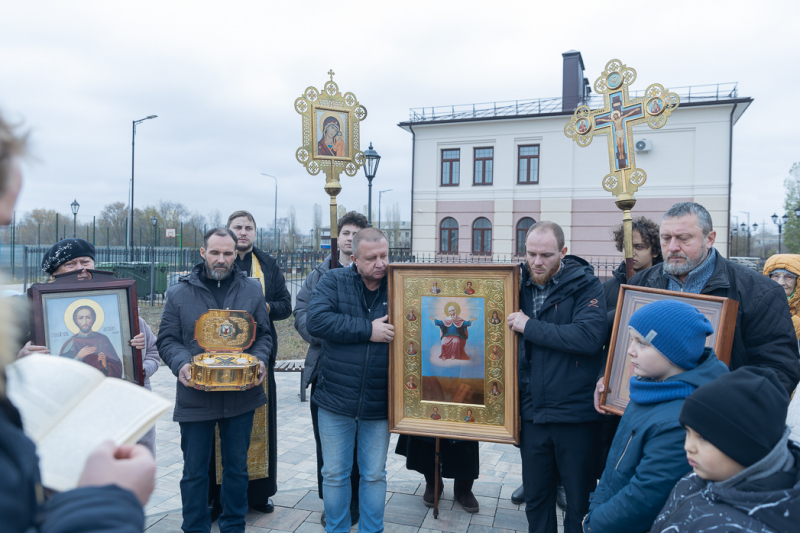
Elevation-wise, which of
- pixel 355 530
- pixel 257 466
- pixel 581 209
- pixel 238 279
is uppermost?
pixel 581 209

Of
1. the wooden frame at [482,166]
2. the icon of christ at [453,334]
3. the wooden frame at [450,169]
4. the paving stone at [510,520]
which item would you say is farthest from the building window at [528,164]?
the icon of christ at [453,334]

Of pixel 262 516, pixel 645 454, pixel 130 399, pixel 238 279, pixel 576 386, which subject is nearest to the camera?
pixel 130 399

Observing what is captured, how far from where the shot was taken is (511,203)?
2459 cm

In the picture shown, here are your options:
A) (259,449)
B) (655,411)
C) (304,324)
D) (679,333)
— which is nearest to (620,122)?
(679,333)

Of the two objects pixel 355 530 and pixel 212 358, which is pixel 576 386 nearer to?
pixel 355 530

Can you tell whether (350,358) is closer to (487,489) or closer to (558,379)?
(558,379)

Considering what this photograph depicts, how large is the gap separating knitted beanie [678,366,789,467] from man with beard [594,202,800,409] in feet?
4.51

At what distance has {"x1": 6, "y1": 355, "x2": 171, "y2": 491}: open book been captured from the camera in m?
1.17

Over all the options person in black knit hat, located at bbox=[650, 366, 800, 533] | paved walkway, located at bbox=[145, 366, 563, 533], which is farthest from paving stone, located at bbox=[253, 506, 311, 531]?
person in black knit hat, located at bbox=[650, 366, 800, 533]

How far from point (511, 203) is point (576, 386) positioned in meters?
22.2

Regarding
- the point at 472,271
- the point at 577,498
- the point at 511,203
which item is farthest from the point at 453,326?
the point at 511,203

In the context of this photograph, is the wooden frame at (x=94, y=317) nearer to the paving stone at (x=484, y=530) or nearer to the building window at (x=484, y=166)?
the paving stone at (x=484, y=530)

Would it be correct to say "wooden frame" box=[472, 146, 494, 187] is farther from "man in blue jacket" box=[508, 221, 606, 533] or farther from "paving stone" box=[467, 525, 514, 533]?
"man in blue jacket" box=[508, 221, 606, 533]

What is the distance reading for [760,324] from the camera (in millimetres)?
2895
